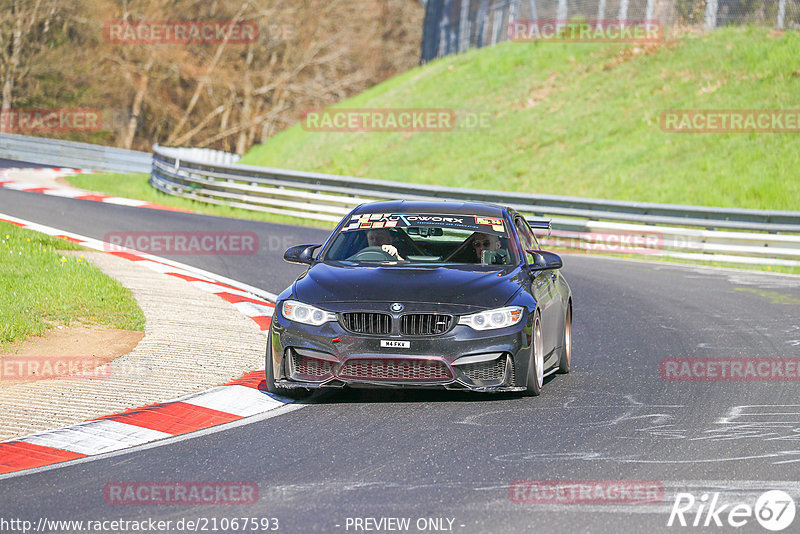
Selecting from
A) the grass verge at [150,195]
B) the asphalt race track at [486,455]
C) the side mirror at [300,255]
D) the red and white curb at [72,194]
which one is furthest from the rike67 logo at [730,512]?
the red and white curb at [72,194]

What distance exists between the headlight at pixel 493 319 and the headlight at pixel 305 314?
94cm

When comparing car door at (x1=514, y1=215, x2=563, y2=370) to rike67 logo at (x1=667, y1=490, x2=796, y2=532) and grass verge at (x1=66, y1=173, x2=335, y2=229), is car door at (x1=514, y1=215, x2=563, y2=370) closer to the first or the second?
rike67 logo at (x1=667, y1=490, x2=796, y2=532)

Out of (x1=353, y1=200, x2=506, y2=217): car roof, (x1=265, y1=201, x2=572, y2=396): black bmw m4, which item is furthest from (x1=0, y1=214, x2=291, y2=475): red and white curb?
(x1=353, y1=200, x2=506, y2=217): car roof

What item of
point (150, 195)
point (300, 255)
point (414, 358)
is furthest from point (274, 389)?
point (150, 195)

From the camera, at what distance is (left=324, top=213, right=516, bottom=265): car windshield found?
9055mm

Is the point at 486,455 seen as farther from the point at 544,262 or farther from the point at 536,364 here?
the point at 544,262

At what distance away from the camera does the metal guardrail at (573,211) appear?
20031 mm

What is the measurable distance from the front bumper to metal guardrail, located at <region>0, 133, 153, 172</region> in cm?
3319

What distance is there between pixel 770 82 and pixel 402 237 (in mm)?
22583

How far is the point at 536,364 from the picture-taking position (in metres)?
8.20

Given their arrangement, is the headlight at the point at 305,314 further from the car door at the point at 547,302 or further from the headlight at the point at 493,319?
the car door at the point at 547,302

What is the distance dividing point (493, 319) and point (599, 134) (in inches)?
913

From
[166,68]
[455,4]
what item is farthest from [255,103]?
[455,4]

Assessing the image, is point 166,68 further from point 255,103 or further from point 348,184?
point 348,184
